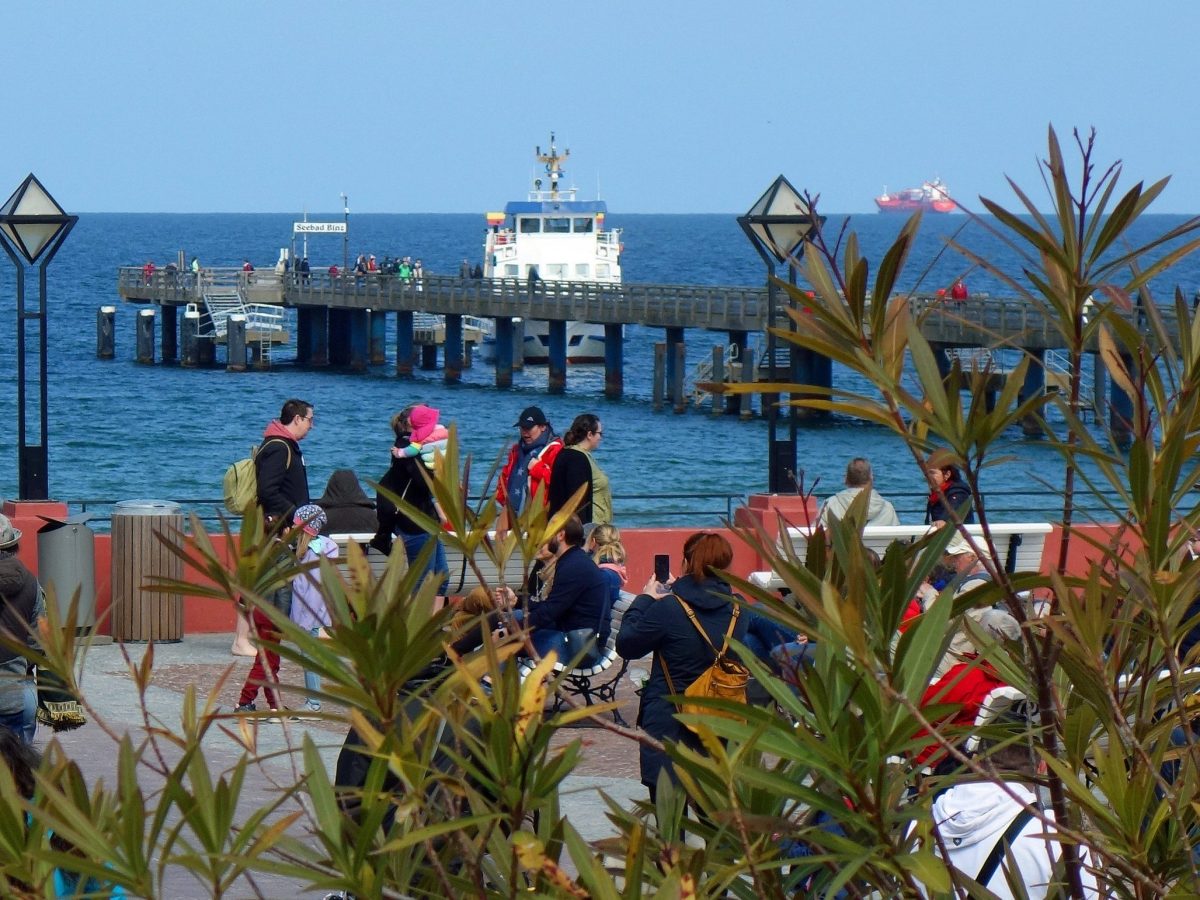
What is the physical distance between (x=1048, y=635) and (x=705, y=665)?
3402 mm

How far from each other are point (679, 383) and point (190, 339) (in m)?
23.4

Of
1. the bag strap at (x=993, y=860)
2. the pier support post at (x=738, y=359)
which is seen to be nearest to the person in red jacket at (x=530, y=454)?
the bag strap at (x=993, y=860)

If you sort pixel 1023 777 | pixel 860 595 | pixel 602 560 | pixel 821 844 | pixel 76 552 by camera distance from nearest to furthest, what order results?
1. pixel 860 595
2. pixel 821 844
3. pixel 1023 777
4. pixel 602 560
5. pixel 76 552

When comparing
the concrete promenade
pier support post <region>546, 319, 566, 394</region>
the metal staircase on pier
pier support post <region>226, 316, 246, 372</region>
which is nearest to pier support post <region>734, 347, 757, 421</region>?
pier support post <region>546, 319, 566, 394</region>

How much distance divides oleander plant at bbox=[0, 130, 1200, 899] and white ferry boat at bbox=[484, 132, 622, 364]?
67785mm

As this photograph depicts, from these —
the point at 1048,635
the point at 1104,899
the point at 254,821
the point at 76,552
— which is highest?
the point at 1048,635

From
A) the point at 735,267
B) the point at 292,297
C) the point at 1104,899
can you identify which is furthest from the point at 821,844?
the point at 735,267

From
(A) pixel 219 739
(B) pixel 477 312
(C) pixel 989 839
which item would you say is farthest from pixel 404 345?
(C) pixel 989 839

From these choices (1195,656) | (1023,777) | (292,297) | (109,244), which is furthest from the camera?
(109,244)

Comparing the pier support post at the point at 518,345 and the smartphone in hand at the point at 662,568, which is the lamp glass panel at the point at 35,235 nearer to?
the smartphone in hand at the point at 662,568

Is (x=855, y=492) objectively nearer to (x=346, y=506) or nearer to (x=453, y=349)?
(x=346, y=506)

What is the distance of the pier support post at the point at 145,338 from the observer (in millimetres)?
71688

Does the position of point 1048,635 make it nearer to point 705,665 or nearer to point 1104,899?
point 1104,899

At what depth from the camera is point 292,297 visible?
229 feet
